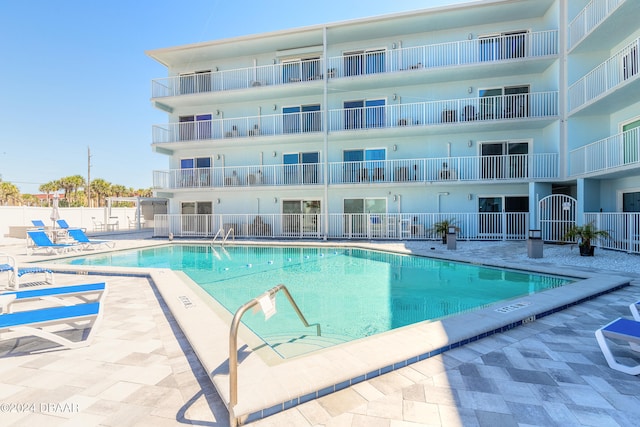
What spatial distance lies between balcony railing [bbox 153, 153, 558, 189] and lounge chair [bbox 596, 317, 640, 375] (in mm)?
10733

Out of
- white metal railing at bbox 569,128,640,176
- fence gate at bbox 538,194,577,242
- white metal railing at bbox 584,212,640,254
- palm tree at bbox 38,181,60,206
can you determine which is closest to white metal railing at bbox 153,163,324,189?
fence gate at bbox 538,194,577,242

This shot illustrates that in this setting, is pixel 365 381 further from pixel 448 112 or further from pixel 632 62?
pixel 448 112

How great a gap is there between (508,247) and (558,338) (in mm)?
8613

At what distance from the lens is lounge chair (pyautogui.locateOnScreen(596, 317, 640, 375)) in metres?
2.66

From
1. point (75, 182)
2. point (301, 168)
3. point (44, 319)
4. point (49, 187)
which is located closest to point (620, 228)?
point (301, 168)

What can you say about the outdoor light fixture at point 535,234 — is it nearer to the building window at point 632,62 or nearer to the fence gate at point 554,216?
the fence gate at point 554,216

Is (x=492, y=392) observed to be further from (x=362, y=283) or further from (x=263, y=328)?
(x=362, y=283)

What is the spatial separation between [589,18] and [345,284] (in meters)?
12.9

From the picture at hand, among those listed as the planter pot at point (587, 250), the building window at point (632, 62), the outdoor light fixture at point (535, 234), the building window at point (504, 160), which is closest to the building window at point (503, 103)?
the building window at point (504, 160)

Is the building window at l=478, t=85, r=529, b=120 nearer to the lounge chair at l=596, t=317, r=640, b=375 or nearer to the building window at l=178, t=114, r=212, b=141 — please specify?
the lounge chair at l=596, t=317, r=640, b=375

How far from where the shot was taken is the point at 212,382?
2.51m

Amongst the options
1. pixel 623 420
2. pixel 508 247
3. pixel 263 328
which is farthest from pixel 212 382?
pixel 508 247

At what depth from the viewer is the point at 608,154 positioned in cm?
961

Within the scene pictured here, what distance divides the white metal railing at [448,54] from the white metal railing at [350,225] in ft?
22.5
